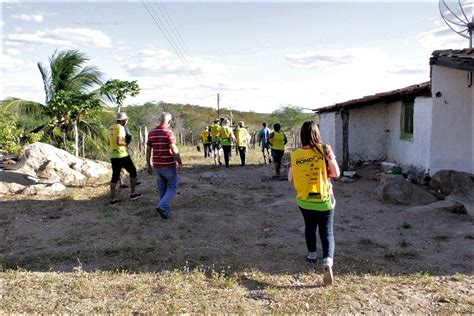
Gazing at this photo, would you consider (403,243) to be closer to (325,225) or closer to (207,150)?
(325,225)

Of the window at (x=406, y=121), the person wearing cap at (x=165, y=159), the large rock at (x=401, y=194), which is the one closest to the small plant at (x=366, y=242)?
the large rock at (x=401, y=194)

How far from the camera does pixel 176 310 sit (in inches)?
148

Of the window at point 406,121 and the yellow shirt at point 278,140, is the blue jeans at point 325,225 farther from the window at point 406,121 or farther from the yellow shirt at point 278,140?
the window at point 406,121

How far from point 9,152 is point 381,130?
37.7 feet

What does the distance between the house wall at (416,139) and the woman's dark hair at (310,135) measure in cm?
653

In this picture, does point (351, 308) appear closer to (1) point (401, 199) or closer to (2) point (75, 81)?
(1) point (401, 199)

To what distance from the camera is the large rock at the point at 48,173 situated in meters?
9.49

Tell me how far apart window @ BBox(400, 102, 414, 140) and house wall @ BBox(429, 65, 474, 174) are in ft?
5.39

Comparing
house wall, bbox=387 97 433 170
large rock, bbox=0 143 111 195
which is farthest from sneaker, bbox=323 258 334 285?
large rock, bbox=0 143 111 195

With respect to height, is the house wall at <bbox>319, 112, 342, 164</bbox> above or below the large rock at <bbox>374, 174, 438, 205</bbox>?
above

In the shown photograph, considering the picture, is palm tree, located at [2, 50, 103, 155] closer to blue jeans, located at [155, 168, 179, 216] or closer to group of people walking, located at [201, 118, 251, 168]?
group of people walking, located at [201, 118, 251, 168]

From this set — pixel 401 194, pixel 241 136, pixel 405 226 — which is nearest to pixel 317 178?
pixel 405 226

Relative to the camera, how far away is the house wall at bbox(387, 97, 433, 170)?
10.1 meters

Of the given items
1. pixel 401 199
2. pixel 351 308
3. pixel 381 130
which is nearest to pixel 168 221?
pixel 351 308
